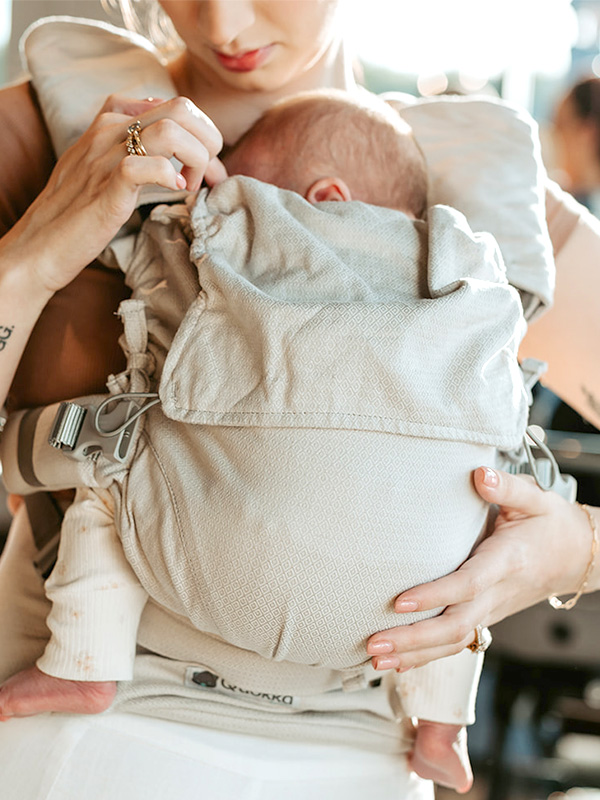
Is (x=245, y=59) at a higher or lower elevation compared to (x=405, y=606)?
higher

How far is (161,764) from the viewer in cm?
81

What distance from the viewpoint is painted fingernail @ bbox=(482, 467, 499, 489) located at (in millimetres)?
790

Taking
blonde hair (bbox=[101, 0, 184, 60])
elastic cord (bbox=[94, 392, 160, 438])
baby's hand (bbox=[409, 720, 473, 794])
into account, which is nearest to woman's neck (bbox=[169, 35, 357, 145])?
blonde hair (bbox=[101, 0, 184, 60])

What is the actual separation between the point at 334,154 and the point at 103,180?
281mm

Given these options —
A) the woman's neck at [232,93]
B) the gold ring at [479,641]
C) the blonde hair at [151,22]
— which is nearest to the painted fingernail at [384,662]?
the gold ring at [479,641]

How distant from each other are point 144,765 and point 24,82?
0.87 metres

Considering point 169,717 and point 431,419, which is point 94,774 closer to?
point 169,717

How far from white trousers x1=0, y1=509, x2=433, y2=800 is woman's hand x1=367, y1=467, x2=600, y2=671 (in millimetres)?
187

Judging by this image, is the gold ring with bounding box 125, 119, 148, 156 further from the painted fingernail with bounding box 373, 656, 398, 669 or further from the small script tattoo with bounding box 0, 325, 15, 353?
the painted fingernail with bounding box 373, 656, 398, 669

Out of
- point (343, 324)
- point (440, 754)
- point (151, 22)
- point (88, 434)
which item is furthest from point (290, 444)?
point (151, 22)

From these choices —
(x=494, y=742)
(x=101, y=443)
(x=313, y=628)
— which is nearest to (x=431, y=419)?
(x=313, y=628)

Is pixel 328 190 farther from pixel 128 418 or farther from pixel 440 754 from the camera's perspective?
pixel 440 754

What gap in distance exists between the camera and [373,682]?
0.93 meters

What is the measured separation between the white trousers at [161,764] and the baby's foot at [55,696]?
0.08 ft
